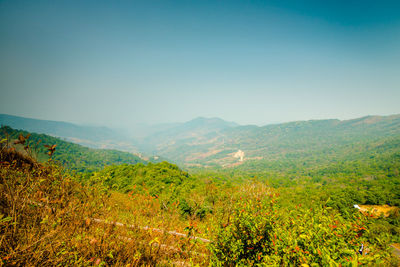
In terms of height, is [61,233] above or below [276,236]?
above

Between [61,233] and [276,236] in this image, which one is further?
[276,236]

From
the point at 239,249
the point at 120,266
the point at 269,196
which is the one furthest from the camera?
the point at 269,196

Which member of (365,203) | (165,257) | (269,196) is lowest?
(365,203)

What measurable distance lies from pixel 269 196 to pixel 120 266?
4.57 m

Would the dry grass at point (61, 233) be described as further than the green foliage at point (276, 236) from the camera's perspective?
No

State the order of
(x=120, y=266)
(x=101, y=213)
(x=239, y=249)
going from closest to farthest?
(x=120, y=266) → (x=239, y=249) → (x=101, y=213)

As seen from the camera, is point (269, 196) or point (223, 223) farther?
point (269, 196)

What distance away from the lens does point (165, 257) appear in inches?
151

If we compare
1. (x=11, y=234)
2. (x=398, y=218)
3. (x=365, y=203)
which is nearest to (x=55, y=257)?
(x=11, y=234)

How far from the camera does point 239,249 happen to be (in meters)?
4.04

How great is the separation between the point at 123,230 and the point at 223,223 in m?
2.57

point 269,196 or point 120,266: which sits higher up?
point 269,196

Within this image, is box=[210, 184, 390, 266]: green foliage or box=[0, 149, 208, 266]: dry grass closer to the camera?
box=[0, 149, 208, 266]: dry grass

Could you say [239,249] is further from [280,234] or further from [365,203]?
[365,203]
